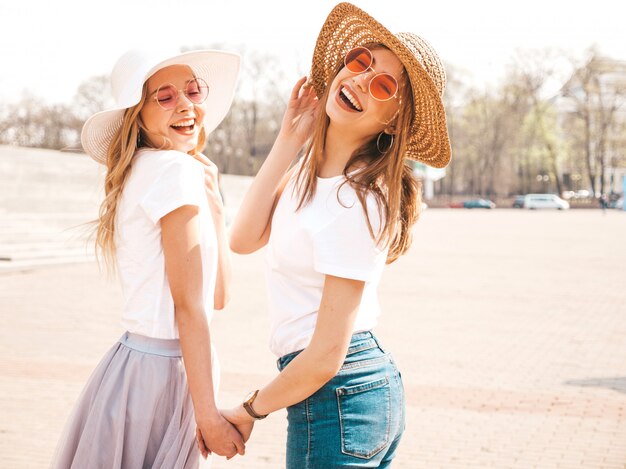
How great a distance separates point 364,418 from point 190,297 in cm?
53

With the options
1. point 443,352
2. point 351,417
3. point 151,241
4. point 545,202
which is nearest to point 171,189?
point 151,241

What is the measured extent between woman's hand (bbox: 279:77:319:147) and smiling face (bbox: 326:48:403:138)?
0.20 m

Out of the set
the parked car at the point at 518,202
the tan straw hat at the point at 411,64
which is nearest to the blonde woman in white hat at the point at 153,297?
the tan straw hat at the point at 411,64

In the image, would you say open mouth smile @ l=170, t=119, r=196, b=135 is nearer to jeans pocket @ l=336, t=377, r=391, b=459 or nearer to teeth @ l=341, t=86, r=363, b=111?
teeth @ l=341, t=86, r=363, b=111

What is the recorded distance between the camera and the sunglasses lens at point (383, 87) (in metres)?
1.89

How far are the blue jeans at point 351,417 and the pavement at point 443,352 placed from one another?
3.89 feet

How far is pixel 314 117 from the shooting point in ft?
7.18

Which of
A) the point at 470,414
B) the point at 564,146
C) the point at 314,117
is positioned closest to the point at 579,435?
the point at 470,414

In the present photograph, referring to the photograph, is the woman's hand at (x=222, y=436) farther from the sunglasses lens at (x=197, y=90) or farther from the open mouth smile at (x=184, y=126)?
the sunglasses lens at (x=197, y=90)

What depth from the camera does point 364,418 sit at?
1.82 meters

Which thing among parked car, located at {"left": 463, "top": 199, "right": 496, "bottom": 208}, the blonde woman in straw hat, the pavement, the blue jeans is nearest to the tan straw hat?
the blonde woman in straw hat

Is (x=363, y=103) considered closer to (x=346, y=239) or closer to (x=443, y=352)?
(x=346, y=239)

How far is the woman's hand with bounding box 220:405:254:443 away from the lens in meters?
1.88

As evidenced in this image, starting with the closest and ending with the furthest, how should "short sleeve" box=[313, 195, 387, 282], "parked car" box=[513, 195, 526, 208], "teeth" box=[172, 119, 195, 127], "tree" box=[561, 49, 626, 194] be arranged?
"short sleeve" box=[313, 195, 387, 282]
"teeth" box=[172, 119, 195, 127]
"tree" box=[561, 49, 626, 194]
"parked car" box=[513, 195, 526, 208]
